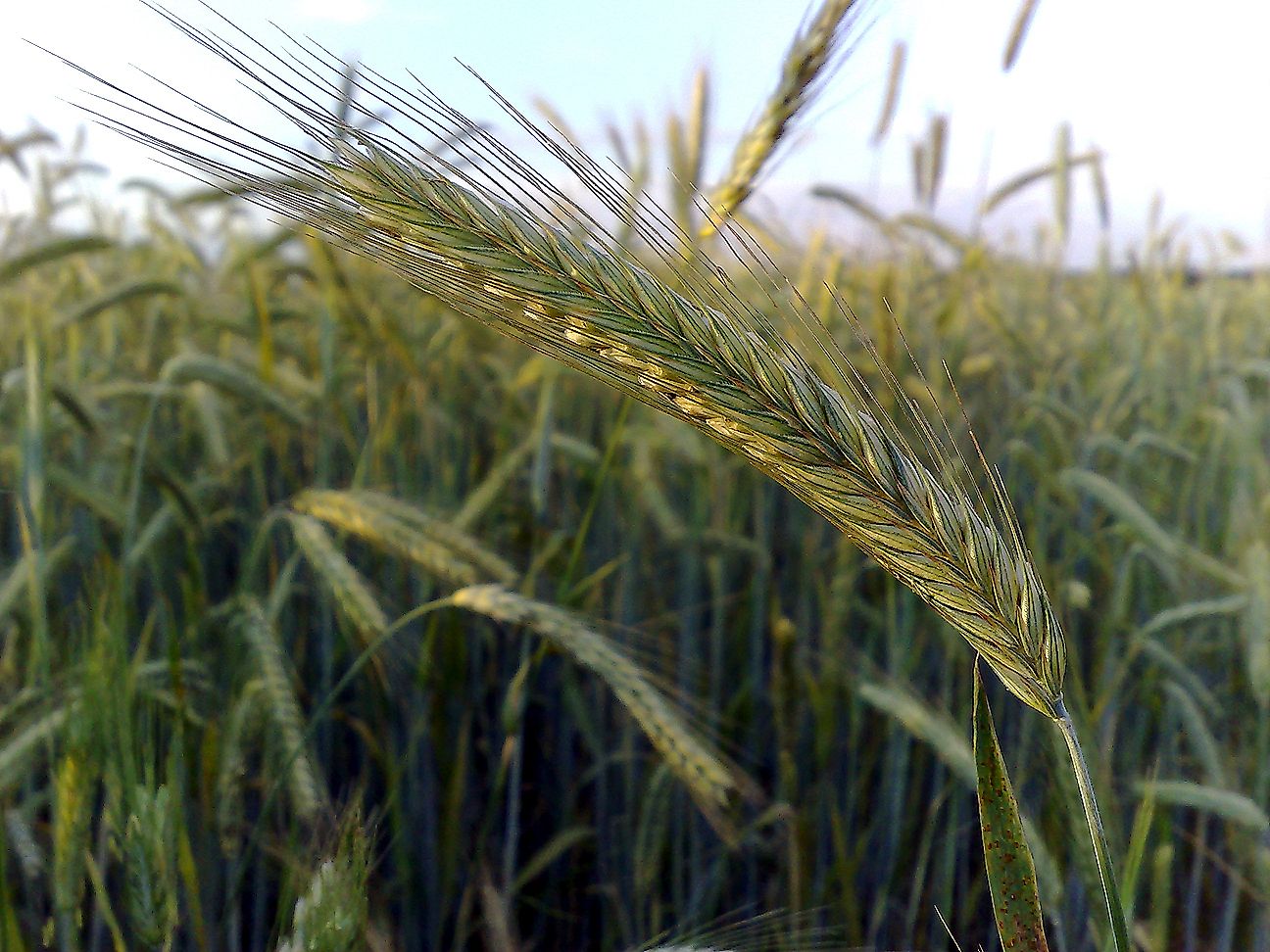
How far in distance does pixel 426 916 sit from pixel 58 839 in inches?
28.8

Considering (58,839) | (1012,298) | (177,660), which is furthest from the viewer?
(1012,298)

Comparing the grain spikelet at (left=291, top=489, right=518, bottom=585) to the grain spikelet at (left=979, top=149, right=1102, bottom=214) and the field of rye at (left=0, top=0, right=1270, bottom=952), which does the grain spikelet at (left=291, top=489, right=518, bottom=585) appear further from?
the grain spikelet at (left=979, top=149, right=1102, bottom=214)

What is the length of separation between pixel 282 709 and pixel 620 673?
383 mm

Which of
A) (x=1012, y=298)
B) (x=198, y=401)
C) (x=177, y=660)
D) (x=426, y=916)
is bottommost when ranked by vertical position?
(x=426, y=916)

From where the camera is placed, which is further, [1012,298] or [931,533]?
[1012,298]

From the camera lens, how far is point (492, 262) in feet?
2.08

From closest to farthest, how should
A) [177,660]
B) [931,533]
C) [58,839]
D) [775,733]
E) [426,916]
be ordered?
[931,533]
[58,839]
[177,660]
[426,916]
[775,733]

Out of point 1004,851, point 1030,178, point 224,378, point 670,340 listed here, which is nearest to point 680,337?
point 670,340

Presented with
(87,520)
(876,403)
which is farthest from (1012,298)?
(876,403)

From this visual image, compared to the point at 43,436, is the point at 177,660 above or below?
below

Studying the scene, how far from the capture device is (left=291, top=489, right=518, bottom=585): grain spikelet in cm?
110

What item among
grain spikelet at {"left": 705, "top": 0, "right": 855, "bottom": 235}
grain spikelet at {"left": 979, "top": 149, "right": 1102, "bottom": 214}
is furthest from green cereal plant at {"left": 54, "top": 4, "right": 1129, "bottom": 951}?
grain spikelet at {"left": 979, "top": 149, "right": 1102, "bottom": 214}

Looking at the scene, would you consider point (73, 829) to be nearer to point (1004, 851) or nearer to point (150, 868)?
point (150, 868)

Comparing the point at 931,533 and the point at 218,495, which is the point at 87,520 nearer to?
the point at 218,495
